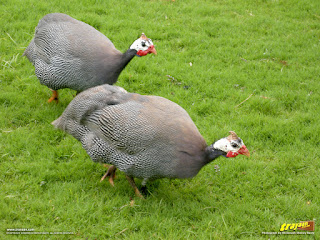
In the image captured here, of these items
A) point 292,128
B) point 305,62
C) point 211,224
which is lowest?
point 211,224

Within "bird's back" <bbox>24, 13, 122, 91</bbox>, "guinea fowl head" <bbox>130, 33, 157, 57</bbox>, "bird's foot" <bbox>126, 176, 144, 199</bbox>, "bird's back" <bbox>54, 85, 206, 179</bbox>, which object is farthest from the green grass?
"guinea fowl head" <bbox>130, 33, 157, 57</bbox>

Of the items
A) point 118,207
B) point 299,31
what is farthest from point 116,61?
point 299,31

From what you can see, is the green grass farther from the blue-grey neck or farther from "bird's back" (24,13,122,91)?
the blue-grey neck

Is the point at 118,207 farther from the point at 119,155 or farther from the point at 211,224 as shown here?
the point at 211,224

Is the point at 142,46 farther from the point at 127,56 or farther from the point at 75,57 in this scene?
the point at 75,57

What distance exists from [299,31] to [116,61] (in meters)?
3.98

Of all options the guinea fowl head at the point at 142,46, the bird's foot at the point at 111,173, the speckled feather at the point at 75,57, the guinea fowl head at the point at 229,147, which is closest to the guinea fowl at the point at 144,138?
the guinea fowl head at the point at 229,147

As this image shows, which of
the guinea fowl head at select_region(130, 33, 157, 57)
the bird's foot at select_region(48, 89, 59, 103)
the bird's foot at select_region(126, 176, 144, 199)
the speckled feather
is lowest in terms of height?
the bird's foot at select_region(126, 176, 144, 199)

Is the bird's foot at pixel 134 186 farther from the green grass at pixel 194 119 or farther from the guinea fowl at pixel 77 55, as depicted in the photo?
the guinea fowl at pixel 77 55

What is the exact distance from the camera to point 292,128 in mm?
5113

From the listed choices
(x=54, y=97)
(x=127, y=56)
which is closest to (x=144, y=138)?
(x=127, y=56)

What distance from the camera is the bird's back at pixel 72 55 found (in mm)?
4781

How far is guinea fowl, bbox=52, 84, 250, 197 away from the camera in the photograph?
3783 millimetres

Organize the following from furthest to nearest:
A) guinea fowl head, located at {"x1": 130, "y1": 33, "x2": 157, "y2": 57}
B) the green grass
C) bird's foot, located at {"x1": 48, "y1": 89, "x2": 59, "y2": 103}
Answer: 1. bird's foot, located at {"x1": 48, "y1": 89, "x2": 59, "y2": 103}
2. guinea fowl head, located at {"x1": 130, "y1": 33, "x2": 157, "y2": 57}
3. the green grass
